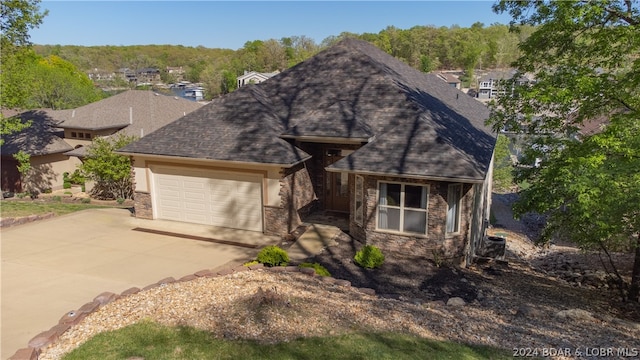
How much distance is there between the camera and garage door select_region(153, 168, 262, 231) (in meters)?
14.3

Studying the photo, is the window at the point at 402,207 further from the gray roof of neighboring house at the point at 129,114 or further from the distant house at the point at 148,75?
the distant house at the point at 148,75

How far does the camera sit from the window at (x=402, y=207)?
1214 centimetres

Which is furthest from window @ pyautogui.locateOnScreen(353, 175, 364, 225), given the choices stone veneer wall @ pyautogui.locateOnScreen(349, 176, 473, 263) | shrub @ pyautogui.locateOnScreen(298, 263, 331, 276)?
shrub @ pyautogui.locateOnScreen(298, 263, 331, 276)

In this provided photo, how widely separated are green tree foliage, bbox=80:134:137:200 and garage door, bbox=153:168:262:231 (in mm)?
6381

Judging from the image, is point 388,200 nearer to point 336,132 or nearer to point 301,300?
point 336,132

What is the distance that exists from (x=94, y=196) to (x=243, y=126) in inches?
528

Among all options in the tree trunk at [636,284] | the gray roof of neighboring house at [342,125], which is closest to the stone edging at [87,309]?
the gray roof of neighboring house at [342,125]

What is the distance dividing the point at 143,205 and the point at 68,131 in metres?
16.5

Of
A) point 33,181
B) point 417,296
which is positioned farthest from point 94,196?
point 417,296

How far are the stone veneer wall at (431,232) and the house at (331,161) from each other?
30 mm

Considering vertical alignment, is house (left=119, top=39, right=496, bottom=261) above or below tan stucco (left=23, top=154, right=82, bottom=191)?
above

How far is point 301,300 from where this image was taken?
8.12 meters

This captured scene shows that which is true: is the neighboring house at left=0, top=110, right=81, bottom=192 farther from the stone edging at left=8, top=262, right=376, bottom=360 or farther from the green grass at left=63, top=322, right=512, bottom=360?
the green grass at left=63, top=322, right=512, bottom=360

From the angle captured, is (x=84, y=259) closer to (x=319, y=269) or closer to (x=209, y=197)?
(x=209, y=197)
